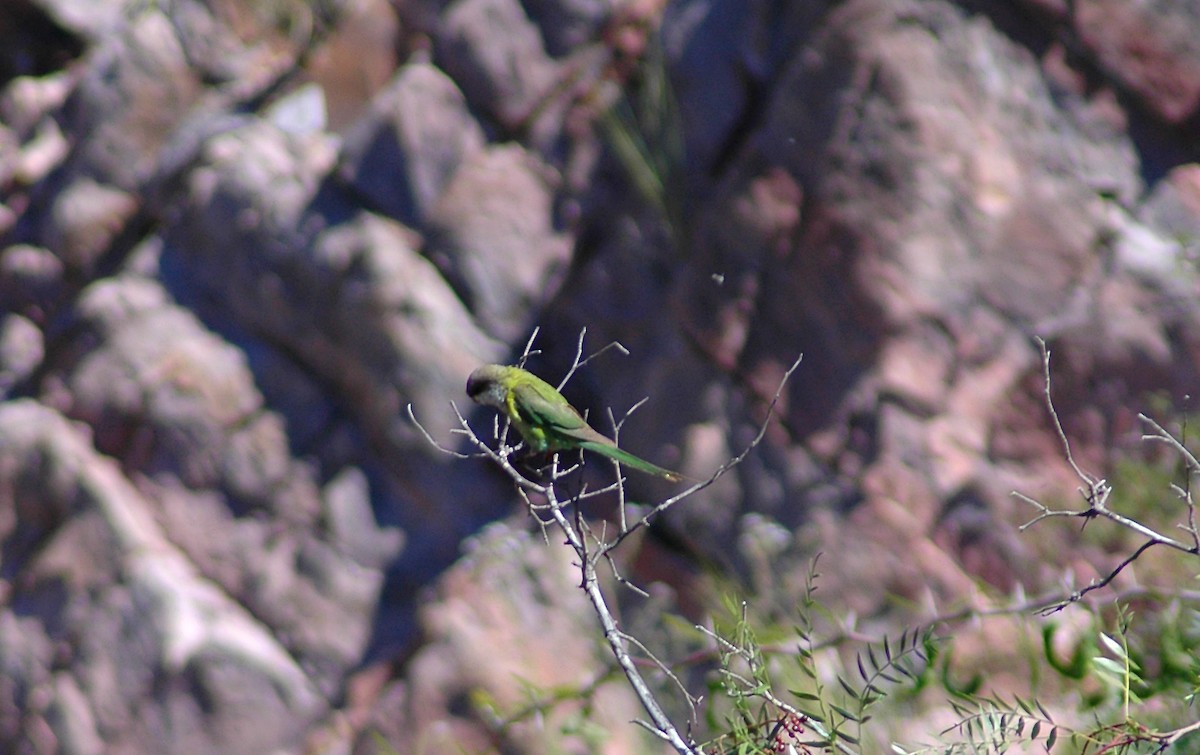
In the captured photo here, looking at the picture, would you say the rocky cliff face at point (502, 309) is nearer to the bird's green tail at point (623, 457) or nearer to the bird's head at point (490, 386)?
the bird's head at point (490, 386)

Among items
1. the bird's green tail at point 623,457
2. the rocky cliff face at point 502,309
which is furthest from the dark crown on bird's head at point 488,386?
the rocky cliff face at point 502,309

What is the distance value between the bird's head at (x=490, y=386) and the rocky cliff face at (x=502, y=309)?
1169mm

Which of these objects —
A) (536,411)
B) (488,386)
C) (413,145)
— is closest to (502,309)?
(413,145)

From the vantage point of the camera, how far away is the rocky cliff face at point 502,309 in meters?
3.00

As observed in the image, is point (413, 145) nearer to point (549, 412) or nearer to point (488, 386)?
point (488, 386)

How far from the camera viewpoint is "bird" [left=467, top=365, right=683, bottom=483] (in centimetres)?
199

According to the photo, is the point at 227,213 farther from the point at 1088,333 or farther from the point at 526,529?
the point at 1088,333

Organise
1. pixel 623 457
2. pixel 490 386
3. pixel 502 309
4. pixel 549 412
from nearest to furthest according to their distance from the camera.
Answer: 1. pixel 623 457
2. pixel 549 412
3. pixel 490 386
4. pixel 502 309

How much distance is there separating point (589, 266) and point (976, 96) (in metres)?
1.34

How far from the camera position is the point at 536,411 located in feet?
6.72

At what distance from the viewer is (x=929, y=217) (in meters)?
3.02

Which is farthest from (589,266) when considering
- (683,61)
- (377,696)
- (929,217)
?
(377,696)

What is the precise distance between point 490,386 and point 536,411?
0.20 m

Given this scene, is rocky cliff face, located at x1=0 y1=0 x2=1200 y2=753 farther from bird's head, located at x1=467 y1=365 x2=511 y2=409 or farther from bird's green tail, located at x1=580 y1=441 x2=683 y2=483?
bird's green tail, located at x1=580 y1=441 x2=683 y2=483
